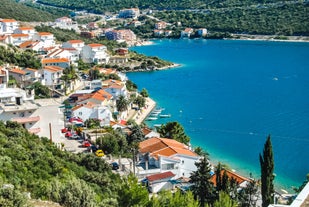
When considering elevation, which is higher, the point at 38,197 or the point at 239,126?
the point at 38,197

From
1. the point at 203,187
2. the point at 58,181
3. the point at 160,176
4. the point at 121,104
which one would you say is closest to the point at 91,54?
the point at 121,104

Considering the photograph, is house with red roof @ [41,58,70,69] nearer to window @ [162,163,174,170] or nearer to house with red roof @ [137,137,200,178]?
house with red roof @ [137,137,200,178]

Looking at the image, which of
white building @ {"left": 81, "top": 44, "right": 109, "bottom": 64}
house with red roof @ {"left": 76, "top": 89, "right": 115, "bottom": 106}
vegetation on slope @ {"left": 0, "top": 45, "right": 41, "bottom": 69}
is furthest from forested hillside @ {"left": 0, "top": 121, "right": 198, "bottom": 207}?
white building @ {"left": 81, "top": 44, "right": 109, "bottom": 64}

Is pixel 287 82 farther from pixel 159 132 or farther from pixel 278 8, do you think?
pixel 278 8

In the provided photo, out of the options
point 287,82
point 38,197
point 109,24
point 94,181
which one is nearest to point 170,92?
point 287,82

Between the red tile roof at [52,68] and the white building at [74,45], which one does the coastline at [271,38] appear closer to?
the white building at [74,45]

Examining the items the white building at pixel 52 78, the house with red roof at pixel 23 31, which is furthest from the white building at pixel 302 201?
the house with red roof at pixel 23 31

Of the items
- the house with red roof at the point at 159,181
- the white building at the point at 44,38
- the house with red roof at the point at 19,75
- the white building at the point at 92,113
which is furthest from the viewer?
the white building at the point at 44,38
